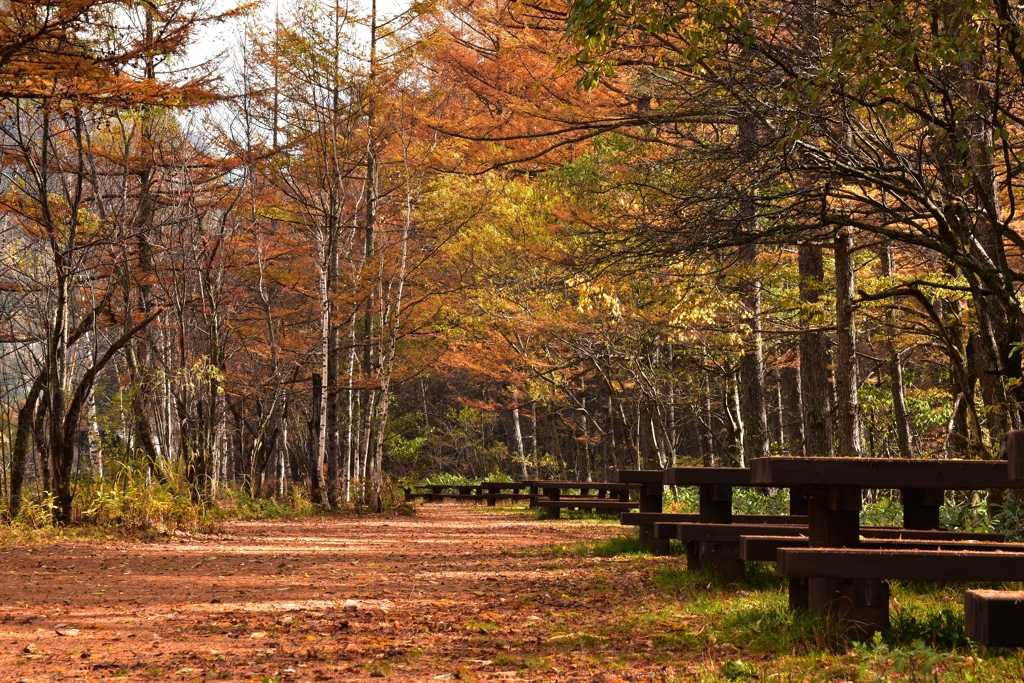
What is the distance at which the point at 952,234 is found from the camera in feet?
25.0

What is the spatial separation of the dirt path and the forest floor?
Answer: 17 mm

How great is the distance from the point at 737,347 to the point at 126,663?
1321cm

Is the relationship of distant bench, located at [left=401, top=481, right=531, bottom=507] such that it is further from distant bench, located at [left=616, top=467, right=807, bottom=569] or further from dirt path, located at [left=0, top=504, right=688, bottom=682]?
distant bench, located at [left=616, top=467, right=807, bottom=569]

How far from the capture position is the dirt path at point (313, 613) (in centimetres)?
439

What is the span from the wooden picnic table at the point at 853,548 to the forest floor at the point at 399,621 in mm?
236

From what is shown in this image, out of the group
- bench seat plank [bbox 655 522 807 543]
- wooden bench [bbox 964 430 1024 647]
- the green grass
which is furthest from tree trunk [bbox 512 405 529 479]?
wooden bench [bbox 964 430 1024 647]

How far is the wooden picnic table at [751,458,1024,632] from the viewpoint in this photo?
3.98m

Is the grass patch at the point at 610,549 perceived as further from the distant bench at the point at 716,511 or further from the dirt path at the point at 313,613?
the distant bench at the point at 716,511

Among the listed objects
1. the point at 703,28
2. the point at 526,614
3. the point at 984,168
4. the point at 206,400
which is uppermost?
the point at 703,28

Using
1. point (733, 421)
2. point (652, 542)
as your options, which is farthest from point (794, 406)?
point (652, 542)

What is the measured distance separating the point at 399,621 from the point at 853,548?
2.79m

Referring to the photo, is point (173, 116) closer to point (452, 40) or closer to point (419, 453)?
point (452, 40)

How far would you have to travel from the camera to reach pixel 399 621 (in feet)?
Answer: 19.1

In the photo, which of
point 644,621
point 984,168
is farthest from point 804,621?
point 984,168
